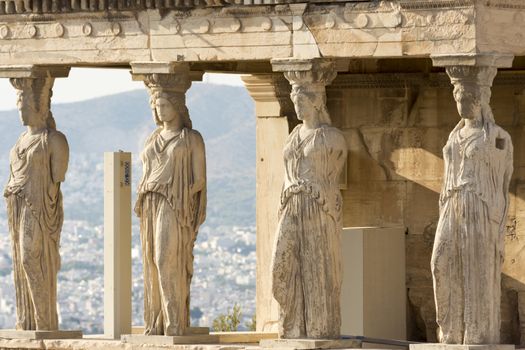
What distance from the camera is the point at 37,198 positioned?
3183cm

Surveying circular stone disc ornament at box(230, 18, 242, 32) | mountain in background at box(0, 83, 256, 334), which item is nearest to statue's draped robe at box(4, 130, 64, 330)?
circular stone disc ornament at box(230, 18, 242, 32)

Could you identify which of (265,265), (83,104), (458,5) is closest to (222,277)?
(83,104)

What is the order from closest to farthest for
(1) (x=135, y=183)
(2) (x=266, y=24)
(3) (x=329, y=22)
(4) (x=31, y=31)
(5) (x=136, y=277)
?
(3) (x=329, y=22) → (2) (x=266, y=24) → (4) (x=31, y=31) → (1) (x=135, y=183) → (5) (x=136, y=277)

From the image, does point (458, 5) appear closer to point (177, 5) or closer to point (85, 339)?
point (177, 5)

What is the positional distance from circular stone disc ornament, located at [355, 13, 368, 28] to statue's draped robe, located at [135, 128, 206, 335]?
103 inches

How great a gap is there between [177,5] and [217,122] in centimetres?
8615

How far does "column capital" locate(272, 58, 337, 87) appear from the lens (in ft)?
96.7

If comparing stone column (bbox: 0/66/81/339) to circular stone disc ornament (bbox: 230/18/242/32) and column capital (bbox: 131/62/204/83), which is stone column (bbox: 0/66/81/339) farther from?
circular stone disc ornament (bbox: 230/18/242/32)

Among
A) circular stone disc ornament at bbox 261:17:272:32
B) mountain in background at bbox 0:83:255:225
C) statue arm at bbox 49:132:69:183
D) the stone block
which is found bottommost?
the stone block

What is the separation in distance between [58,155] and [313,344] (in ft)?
13.7

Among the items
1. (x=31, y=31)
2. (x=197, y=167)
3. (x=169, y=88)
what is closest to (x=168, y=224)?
(x=197, y=167)

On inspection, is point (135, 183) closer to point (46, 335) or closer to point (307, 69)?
point (46, 335)

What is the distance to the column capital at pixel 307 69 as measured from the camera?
29.5 m

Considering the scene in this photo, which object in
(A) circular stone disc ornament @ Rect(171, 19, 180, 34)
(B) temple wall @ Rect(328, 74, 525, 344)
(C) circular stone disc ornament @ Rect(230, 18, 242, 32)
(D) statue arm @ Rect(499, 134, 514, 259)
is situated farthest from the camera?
(B) temple wall @ Rect(328, 74, 525, 344)
